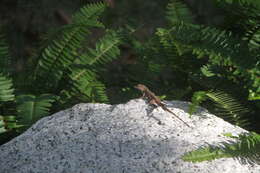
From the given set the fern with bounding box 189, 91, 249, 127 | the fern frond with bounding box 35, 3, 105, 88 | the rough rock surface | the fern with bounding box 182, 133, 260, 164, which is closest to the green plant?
the fern frond with bounding box 35, 3, 105, 88

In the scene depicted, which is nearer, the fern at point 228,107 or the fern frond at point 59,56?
the fern at point 228,107

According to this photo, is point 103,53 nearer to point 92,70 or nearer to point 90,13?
point 92,70

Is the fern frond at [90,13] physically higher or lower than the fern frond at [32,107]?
higher

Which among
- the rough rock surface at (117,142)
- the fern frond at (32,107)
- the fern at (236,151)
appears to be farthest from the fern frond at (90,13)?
the fern at (236,151)

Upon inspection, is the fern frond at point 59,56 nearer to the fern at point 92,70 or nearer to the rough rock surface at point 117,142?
the fern at point 92,70

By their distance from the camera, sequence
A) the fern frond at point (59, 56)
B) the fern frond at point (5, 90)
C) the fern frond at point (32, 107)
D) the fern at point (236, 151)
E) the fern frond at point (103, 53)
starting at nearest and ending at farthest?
the fern at point (236, 151) < the fern frond at point (32, 107) < the fern frond at point (5, 90) < the fern frond at point (59, 56) < the fern frond at point (103, 53)

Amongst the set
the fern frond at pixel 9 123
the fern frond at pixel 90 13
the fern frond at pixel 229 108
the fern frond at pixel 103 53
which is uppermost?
the fern frond at pixel 90 13

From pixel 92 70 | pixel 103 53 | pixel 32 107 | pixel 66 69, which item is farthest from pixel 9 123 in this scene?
pixel 103 53

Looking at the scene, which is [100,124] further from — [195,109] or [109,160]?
[195,109]
